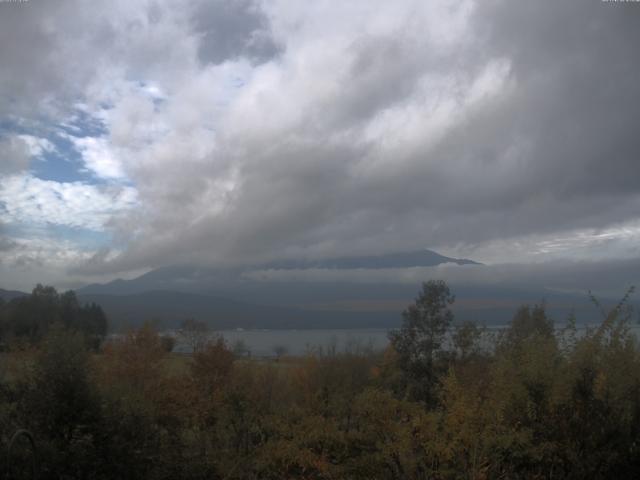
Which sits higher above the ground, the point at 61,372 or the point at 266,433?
the point at 61,372

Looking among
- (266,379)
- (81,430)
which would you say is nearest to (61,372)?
(81,430)

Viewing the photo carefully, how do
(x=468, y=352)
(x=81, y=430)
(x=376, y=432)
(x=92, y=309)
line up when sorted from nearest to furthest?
(x=81, y=430) < (x=376, y=432) < (x=468, y=352) < (x=92, y=309)

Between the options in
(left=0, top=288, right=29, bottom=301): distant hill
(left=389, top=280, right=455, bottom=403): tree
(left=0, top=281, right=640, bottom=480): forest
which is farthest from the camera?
(left=0, top=288, right=29, bottom=301): distant hill

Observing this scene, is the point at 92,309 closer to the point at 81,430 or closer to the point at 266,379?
the point at 266,379

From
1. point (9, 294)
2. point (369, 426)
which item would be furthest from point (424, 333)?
point (9, 294)

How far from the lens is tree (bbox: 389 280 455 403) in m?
31.1

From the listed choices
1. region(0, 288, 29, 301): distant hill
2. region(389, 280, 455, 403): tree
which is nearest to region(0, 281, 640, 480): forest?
region(389, 280, 455, 403): tree

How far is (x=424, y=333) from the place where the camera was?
31.9m

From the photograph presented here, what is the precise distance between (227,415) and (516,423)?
6.33 m

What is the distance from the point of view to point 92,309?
198 ft

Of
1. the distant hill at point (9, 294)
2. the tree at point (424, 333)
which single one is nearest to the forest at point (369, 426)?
the tree at point (424, 333)

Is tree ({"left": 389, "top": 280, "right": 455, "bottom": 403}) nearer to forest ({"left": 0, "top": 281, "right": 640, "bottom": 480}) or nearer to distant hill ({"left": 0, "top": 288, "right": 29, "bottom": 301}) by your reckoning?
forest ({"left": 0, "top": 281, "right": 640, "bottom": 480})

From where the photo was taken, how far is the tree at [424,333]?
31.1 m

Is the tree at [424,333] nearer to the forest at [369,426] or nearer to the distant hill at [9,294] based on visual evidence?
the forest at [369,426]
